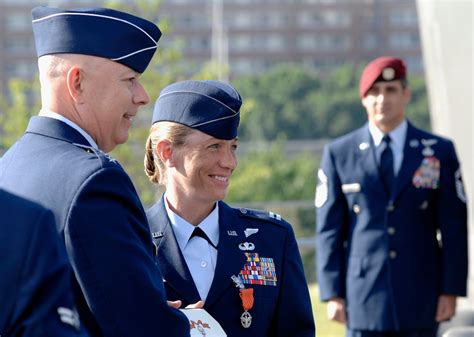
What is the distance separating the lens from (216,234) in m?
3.88

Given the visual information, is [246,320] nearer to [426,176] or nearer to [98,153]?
[98,153]

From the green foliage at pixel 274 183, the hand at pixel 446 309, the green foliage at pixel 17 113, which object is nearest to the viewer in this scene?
the hand at pixel 446 309

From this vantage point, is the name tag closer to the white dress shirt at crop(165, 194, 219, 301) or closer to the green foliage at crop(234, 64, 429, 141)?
the white dress shirt at crop(165, 194, 219, 301)

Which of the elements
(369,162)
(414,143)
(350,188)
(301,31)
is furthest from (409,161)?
(301,31)

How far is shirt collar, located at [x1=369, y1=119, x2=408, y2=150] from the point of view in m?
6.71

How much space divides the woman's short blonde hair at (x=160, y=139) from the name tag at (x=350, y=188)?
106 inches

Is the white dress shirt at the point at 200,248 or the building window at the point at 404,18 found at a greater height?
the white dress shirt at the point at 200,248

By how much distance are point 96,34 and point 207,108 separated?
2.87ft

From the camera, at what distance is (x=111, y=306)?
2.81m

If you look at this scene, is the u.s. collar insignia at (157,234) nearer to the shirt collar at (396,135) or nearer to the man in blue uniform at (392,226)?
the man in blue uniform at (392,226)

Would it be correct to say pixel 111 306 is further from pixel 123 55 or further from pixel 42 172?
pixel 123 55

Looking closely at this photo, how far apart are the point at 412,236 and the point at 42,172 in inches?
159

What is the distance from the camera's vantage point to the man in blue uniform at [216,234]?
373 cm

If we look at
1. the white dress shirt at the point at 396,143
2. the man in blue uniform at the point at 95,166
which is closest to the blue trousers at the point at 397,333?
the white dress shirt at the point at 396,143
